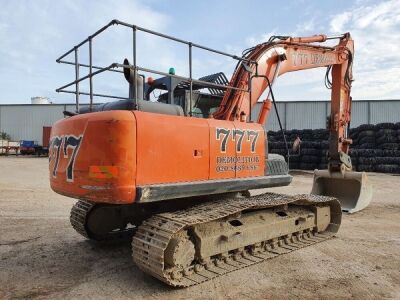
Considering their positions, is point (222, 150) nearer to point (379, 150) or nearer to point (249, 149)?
point (249, 149)

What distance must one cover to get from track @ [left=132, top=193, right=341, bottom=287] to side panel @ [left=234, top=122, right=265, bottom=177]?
0.44 m

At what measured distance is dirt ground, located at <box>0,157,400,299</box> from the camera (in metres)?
4.50

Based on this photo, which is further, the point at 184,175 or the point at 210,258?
the point at 210,258

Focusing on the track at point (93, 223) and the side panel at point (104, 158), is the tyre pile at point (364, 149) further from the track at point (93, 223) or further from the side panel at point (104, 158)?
the side panel at point (104, 158)

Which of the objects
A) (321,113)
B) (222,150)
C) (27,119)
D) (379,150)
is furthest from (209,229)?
(27,119)

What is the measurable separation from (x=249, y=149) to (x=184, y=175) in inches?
49.7

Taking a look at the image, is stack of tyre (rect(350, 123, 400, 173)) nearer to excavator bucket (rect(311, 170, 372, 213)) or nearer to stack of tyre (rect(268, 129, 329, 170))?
stack of tyre (rect(268, 129, 329, 170))

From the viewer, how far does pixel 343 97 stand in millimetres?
9891

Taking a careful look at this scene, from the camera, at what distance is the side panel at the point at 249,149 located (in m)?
5.55

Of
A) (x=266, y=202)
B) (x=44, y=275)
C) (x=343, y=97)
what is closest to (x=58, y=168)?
(x=44, y=275)

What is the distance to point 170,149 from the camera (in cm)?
471

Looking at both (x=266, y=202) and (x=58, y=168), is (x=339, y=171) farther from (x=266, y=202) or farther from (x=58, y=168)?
(x=58, y=168)

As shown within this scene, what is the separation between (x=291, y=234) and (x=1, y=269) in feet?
13.6

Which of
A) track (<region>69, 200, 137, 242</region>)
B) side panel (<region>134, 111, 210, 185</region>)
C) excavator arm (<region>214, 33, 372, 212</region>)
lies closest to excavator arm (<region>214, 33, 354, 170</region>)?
excavator arm (<region>214, 33, 372, 212</region>)
